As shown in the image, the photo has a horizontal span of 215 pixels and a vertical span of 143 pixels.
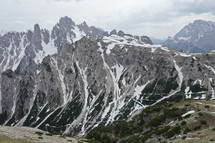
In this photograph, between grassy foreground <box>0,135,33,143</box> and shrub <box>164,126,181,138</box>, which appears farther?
shrub <box>164,126,181,138</box>

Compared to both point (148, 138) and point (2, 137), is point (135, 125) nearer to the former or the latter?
point (148, 138)

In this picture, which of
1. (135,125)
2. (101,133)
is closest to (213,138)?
(135,125)

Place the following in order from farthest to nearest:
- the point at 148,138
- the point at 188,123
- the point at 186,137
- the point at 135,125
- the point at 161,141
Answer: the point at 135,125
the point at 148,138
the point at 188,123
the point at 161,141
the point at 186,137

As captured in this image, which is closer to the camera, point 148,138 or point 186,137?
point 186,137

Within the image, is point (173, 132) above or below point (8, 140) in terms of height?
below

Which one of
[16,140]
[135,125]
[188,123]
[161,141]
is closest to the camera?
[16,140]

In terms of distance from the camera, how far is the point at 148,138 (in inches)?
2357

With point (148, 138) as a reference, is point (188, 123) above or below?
above

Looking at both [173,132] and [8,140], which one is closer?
[8,140]

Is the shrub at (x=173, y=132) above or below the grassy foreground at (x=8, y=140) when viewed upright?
below

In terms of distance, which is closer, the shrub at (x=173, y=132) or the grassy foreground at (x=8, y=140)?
the grassy foreground at (x=8, y=140)

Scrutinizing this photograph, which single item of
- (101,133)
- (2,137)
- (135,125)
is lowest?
(101,133)

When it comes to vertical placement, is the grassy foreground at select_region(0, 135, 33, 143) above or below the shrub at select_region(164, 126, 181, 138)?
above

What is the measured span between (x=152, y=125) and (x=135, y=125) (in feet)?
60.9
